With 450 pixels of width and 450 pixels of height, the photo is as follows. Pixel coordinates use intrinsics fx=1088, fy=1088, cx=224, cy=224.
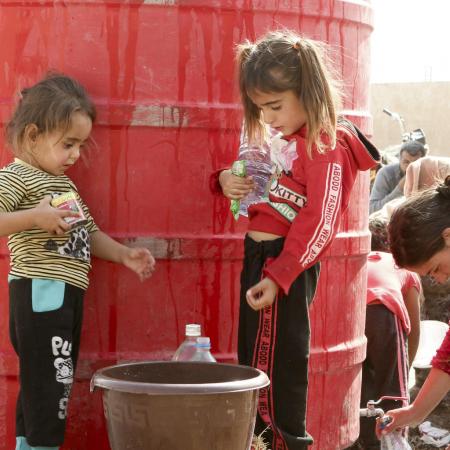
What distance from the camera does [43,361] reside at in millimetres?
3797

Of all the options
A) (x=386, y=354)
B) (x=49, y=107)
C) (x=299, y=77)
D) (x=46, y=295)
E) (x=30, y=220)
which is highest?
(x=299, y=77)

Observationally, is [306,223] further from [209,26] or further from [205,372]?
[209,26]

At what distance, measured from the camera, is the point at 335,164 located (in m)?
3.73

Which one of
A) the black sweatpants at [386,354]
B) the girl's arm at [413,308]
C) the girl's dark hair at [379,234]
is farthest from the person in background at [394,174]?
the black sweatpants at [386,354]

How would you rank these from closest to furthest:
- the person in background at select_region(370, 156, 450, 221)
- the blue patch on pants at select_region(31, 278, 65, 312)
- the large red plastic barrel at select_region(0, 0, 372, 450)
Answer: the blue patch on pants at select_region(31, 278, 65, 312) → the large red plastic barrel at select_region(0, 0, 372, 450) → the person in background at select_region(370, 156, 450, 221)

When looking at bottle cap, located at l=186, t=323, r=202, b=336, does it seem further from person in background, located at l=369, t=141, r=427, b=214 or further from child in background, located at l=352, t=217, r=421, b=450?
person in background, located at l=369, t=141, r=427, b=214

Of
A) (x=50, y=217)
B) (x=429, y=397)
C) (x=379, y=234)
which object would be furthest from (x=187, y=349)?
(x=379, y=234)

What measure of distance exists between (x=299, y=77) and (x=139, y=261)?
887 millimetres

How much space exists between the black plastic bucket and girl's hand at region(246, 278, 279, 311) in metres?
0.26

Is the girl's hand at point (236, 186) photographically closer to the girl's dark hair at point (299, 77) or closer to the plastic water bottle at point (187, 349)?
the girl's dark hair at point (299, 77)

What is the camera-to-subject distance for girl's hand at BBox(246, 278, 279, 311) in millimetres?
3686

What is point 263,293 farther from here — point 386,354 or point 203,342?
point 386,354

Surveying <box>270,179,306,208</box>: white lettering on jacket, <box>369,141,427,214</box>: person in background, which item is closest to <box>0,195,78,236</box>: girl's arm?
<box>270,179,306,208</box>: white lettering on jacket

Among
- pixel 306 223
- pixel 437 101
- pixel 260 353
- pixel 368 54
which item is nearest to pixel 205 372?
pixel 260 353
